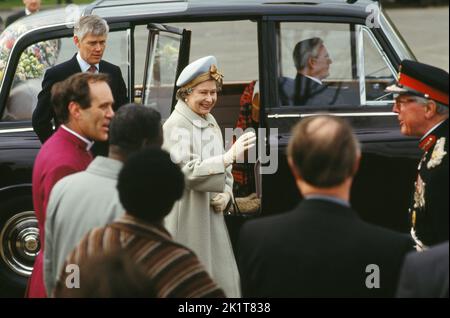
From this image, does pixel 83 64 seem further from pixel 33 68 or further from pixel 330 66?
pixel 330 66

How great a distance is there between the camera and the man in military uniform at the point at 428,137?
3.99 meters

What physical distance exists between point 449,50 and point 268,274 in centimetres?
1503

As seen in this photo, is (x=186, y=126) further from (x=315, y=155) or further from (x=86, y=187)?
(x=315, y=155)

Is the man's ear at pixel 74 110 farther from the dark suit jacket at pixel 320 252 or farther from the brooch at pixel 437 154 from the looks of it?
the brooch at pixel 437 154

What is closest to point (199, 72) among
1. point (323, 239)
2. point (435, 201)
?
point (435, 201)

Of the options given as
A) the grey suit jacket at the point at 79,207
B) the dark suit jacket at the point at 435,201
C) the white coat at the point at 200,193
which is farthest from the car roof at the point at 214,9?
the grey suit jacket at the point at 79,207

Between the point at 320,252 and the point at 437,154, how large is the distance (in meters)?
1.35

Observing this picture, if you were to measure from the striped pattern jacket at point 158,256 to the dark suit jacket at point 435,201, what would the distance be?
1210 mm

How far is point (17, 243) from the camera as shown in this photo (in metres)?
6.45

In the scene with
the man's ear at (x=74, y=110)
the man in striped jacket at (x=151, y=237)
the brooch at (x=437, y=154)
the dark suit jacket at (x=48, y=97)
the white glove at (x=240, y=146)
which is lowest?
the man in striped jacket at (x=151, y=237)

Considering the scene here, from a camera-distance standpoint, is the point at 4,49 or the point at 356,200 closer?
the point at 356,200

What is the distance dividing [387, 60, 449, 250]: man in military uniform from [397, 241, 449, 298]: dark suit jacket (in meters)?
0.90

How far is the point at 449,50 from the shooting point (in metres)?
17.4
